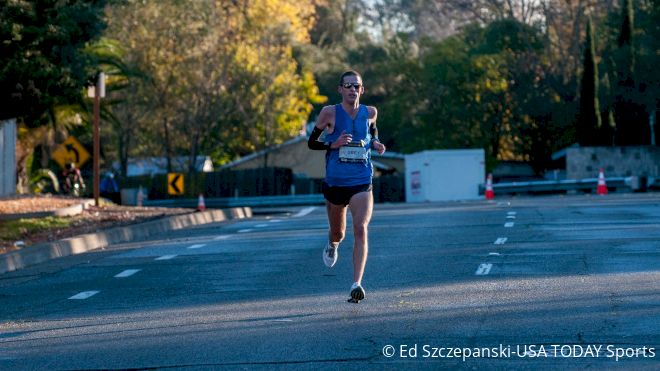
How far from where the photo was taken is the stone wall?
63.1m

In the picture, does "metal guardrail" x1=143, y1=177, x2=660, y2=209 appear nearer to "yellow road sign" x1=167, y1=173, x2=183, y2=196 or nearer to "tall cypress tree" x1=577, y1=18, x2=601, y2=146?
"tall cypress tree" x1=577, y1=18, x2=601, y2=146

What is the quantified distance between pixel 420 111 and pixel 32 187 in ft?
101

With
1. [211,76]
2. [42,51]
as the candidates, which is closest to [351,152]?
[42,51]

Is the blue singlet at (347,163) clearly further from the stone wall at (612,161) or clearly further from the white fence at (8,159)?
the stone wall at (612,161)

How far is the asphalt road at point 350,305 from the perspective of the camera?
968 centimetres

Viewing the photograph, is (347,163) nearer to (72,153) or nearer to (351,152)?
(351,152)

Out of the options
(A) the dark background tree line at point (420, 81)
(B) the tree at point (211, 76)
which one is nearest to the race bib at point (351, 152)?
(A) the dark background tree line at point (420, 81)

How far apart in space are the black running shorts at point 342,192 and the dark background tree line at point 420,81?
3880 centimetres

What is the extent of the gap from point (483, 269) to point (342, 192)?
3.16 m

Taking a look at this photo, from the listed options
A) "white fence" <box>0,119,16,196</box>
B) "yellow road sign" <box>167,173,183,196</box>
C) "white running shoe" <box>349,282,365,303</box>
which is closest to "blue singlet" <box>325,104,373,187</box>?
"white running shoe" <box>349,282,365,303</box>

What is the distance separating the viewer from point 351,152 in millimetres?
12836

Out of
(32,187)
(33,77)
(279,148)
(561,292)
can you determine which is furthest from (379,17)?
(561,292)

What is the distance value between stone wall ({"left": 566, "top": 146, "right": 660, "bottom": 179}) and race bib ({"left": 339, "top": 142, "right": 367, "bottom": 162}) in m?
51.1

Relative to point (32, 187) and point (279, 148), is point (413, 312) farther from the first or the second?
point (279, 148)
